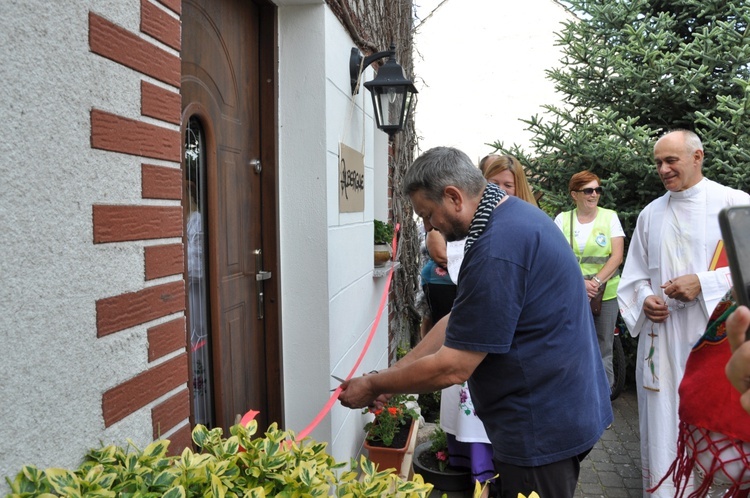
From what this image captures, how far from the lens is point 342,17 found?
371cm

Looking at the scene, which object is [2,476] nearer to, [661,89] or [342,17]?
[342,17]

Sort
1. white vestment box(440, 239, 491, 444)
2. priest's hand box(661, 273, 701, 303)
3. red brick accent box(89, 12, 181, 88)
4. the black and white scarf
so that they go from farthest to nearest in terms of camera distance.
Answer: white vestment box(440, 239, 491, 444)
priest's hand box(661, 273, 701, 303)
the black and white scarf
red brick accent box(89, 12, 181, 88)

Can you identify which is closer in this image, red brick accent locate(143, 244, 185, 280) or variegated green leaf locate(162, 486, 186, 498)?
variegated green leaf locate(162, 486, 186, 498)

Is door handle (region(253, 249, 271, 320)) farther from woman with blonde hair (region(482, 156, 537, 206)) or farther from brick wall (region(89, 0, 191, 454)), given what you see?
woman with blonde hair (region(482, 156, 537, 206))

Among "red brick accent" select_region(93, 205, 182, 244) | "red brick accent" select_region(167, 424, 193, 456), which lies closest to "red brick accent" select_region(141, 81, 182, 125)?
"red brick accent" select_region(93, 205, 182, 244)

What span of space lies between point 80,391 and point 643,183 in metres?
6.33

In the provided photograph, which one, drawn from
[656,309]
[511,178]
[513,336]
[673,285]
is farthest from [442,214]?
[656,309]

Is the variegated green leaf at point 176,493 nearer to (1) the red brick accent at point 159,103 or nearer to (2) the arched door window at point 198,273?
(1) the red brick accent at point 159,103

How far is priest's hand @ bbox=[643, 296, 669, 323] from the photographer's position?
3.81 metres

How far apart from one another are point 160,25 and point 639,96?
6.18 metres

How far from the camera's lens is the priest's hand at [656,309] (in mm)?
3812

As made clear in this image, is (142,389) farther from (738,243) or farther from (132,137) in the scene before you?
(738,243)

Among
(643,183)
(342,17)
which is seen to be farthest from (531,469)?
(643,183)

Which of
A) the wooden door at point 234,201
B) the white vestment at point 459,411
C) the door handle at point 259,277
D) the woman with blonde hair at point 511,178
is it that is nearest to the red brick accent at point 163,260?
the wooden door at point 234,201
